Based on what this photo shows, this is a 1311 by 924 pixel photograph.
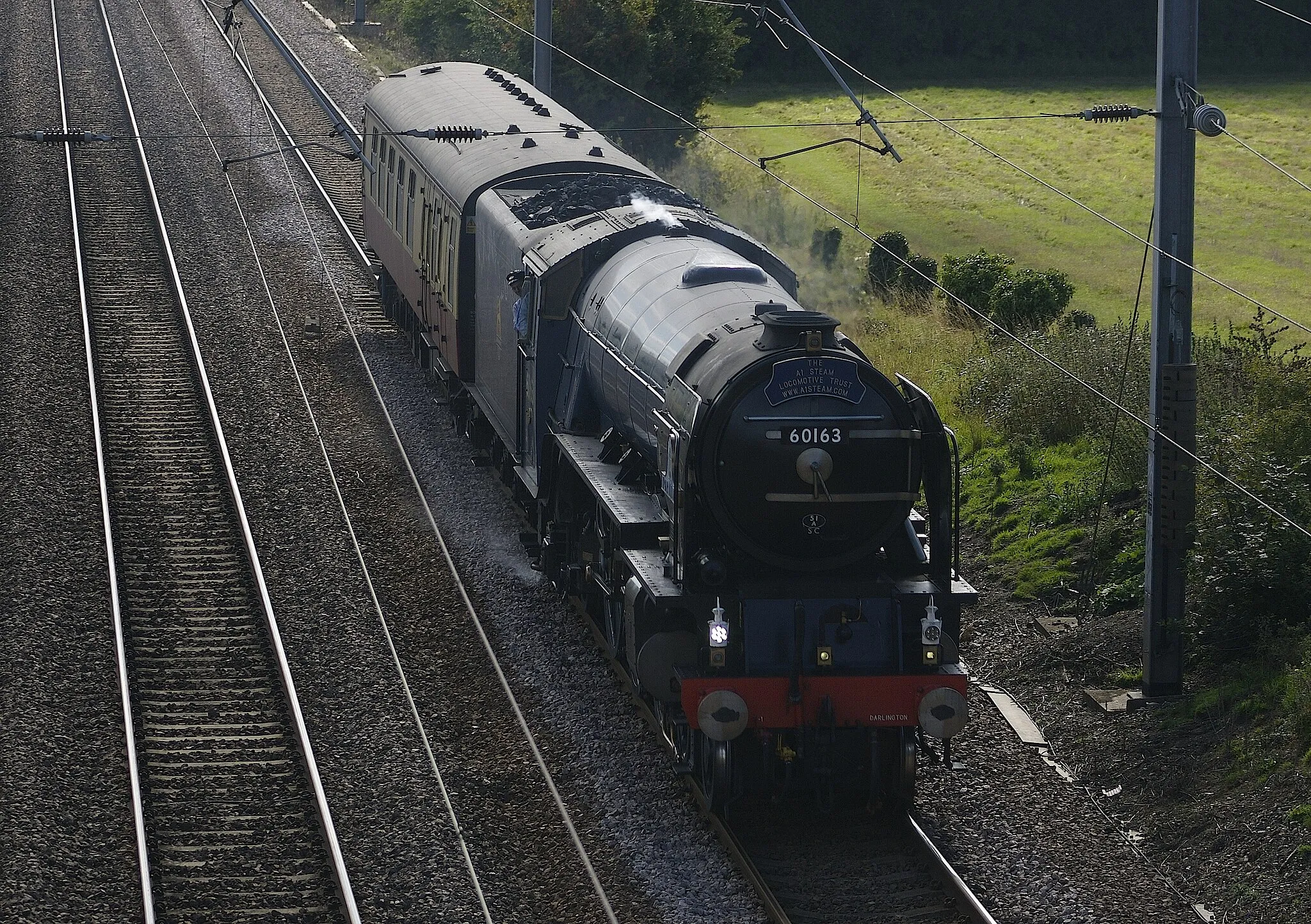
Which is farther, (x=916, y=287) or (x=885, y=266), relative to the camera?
(x=885, y=266)

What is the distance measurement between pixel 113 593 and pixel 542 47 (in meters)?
13.5

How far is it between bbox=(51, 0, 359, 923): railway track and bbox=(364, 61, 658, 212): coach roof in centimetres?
425

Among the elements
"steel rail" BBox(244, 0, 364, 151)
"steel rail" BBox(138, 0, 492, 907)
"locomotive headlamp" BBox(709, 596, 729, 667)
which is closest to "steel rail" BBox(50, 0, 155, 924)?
"steel rail" BBox(138, 0, 492, 907)

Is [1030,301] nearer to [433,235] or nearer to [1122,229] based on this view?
[433,235]

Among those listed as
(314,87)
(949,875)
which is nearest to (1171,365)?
(949,875)

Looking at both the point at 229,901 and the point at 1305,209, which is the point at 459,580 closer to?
the point at 229,901

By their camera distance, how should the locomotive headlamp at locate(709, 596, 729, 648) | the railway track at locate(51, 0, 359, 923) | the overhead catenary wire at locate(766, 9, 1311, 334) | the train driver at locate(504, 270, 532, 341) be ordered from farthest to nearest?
1. the train driver at locate(504, 270, 532, 341)
2. the overhead catenary wire at locate(766, 9, 1311, 334)
3. the locomotive headlamp at locate(709, 596, 729, 648)
4. the railway track at locate(51, 0, 359, 923)

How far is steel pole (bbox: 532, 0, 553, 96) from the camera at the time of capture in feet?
81.4

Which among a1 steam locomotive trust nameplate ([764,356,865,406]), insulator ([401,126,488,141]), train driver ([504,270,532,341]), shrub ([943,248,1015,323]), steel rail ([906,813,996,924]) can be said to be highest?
insulator ([401,126,488,141])

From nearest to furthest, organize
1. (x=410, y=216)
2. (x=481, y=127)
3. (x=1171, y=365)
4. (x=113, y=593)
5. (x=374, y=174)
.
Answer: (x=1171, y=365) < (x=113, y=593) < (x=481, y=127) < (x=410, y=216) < (x=374, y=174)

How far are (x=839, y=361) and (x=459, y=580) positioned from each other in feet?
20.5

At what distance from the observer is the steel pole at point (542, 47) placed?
2481 cm

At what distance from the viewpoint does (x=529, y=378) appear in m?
15.2

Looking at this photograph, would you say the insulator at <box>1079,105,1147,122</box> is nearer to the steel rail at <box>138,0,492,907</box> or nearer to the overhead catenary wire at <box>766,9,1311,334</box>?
the overhead catenary wire at <box>766,9,1311,334</box>
